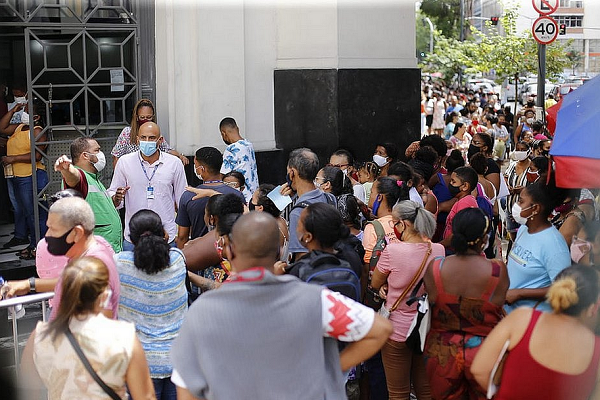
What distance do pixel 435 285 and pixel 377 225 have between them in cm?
126

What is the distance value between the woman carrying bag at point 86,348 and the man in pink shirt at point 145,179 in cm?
361

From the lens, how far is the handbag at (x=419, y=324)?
5.03 m

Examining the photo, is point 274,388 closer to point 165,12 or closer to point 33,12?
point 33,12

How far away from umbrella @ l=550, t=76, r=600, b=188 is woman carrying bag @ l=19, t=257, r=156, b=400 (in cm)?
291

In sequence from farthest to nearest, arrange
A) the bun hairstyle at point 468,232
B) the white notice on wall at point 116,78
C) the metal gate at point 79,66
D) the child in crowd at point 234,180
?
the white notice on wall at point 116,78 → the metal gate at point 79,66 → the child in crowd at point 234,180 → the bun hairstyle at point 468,232

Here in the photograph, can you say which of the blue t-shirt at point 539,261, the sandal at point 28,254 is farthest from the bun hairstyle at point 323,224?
the sandal at point 28,254

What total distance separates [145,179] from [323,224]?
10.4 ft

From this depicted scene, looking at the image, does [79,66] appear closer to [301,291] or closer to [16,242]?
[16,242]

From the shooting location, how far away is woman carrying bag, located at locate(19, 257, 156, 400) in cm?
395

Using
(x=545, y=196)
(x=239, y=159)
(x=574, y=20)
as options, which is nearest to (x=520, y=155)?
(x=239, y=159)

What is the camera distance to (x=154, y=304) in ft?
15.9

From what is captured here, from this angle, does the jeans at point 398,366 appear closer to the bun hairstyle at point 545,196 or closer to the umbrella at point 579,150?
the bun hairstyle at point 545,196

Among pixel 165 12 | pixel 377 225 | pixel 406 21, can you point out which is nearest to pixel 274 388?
pixel 377 225

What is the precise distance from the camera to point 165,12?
404 inches
